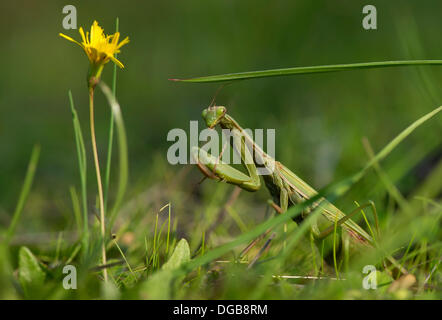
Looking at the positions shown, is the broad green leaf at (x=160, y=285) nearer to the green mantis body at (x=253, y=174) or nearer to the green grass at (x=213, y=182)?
the green grass at (x=213, y=182)

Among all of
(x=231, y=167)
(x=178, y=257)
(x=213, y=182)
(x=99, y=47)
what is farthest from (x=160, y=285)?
(x=213, y=182)

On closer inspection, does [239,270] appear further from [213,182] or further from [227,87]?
[227,87]

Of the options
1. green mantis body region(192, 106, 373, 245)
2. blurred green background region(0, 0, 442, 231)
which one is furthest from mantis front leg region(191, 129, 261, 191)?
blurred green background region(0, 0, 442, 231)

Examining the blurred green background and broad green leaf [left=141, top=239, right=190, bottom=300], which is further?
the blurred green background

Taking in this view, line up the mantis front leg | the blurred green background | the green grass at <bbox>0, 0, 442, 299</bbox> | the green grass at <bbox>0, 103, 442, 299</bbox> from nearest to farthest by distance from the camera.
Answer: the green grass at <bbox>0, 103, 442, 299</bbox>, the green grass at <bbox>0, 0, 442, 299</bbox>, the mantis front leg, the blurred green background

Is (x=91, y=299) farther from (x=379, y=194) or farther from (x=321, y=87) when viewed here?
(x=321, y=87)

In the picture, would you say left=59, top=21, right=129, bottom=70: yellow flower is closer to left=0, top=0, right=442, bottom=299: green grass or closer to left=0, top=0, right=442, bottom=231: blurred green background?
left=0, top=0, right=442, bottom=299: green grass
